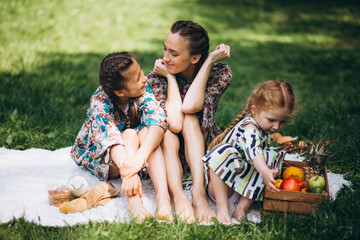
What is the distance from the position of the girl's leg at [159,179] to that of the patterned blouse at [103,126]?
17cm

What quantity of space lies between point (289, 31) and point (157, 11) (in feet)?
11.3

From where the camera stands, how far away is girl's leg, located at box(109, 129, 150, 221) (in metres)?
2.48

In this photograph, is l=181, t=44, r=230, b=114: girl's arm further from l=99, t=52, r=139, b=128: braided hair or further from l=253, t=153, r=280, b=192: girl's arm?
l=253, t=153, r=280, b=192: girl's arm

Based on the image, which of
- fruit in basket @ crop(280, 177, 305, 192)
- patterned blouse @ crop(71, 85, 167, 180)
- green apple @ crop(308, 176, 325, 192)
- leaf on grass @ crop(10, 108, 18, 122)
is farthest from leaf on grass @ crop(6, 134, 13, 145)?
green apple @ crop(308, 176, 325, 192)

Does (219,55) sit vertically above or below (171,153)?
above

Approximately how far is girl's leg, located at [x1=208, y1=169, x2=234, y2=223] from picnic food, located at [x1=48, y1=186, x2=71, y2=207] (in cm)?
106

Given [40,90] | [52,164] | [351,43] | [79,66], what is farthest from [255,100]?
[351,43]

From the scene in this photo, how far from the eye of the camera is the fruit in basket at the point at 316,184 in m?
2.51

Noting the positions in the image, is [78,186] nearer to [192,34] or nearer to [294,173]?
[192,34]

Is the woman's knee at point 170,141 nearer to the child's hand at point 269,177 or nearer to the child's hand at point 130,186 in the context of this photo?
the child's hand at point 130,186

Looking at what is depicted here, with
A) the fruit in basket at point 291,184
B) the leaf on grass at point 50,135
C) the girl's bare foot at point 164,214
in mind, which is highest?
the fruit in basket at point 291,184

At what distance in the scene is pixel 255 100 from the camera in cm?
263

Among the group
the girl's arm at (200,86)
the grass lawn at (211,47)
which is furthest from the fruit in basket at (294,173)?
the girl's arm at (200,86)

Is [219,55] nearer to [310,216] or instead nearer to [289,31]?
[310,216]
